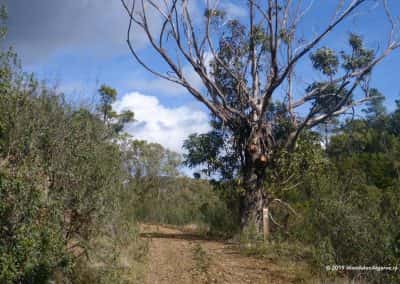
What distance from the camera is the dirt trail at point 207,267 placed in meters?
9.56

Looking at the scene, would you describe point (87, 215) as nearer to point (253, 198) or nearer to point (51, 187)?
point (51, 187)

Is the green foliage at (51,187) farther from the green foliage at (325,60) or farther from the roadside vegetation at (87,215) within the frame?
the green foliage at (325,60)

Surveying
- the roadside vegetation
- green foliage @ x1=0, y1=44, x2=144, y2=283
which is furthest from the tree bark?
green foliage @ x1=0, y1=44, x2=144, y2=283

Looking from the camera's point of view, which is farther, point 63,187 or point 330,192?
point 330,192

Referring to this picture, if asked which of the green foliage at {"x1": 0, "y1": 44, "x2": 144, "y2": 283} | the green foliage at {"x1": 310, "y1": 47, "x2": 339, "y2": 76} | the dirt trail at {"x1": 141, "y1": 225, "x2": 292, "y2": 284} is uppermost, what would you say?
the green foliage at {"x1": 310, "y1": 47, "x2": 339, "y2": 76}

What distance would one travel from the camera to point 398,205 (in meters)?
9.06

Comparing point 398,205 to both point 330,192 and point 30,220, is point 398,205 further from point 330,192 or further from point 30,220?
point 30,220

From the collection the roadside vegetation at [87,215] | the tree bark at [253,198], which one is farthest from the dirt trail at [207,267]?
the tree bark at [253,198]

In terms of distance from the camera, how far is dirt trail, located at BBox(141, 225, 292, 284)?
9562mm

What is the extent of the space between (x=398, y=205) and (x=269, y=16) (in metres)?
7.90

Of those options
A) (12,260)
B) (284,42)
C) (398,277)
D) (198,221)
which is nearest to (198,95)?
(284,42)

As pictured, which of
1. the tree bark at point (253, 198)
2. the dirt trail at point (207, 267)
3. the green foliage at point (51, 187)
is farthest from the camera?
the tree bark at point (253, 198)

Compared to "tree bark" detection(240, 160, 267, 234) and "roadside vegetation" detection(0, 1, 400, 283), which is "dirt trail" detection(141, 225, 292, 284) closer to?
"roadside vegetation" detection(0, 1, 400, 283)

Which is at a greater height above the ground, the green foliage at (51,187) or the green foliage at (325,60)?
the green foliage at (325,60)
